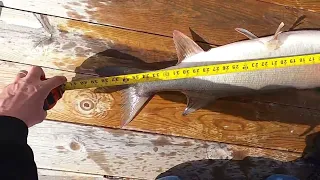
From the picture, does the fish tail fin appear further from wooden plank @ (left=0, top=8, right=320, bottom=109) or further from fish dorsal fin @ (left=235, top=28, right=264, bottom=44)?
fish dorsal fin @ (left=235, top=28, right=264, bottom=44)

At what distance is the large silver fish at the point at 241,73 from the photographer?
2451 mm

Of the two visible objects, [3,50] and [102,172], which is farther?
[102,172]

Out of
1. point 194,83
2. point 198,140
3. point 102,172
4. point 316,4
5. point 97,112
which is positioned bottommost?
point 102,172

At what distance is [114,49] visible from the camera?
2529mm

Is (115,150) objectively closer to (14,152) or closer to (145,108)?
(145,108)

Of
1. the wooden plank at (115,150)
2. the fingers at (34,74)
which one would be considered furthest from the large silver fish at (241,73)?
the fingers at (34,74)

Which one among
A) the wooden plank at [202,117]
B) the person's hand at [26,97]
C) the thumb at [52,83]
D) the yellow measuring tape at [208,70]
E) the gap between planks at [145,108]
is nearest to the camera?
the person's hand at [26,97]

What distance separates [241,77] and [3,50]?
129 cm

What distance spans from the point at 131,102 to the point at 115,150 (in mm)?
327

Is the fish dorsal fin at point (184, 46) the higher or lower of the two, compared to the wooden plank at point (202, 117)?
higher

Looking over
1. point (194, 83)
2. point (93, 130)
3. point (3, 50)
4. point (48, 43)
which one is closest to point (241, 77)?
point (194, 83)

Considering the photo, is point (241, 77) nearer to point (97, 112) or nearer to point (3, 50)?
point (97, 112)

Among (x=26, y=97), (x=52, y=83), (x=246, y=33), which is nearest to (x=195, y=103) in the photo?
(x=246, y=33)

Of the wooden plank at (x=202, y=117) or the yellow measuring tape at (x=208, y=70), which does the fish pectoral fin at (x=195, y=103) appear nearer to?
the wooden plank at (x=202, y=117)
